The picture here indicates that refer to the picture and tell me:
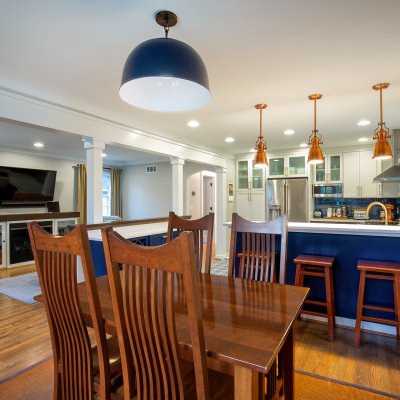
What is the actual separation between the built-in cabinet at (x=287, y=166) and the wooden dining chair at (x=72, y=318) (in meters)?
5.27

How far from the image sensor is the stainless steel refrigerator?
5.77 meters

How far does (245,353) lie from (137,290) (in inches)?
16.4

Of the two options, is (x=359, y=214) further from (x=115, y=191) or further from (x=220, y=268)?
(x=115, y=191)

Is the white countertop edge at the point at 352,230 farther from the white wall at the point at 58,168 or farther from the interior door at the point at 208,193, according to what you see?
the white wall at the point at 58,168

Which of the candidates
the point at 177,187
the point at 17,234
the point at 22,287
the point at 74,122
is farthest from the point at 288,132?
the point at 17,234

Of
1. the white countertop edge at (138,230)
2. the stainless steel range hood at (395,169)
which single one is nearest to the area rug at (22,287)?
the white countertop edge at (138,230)

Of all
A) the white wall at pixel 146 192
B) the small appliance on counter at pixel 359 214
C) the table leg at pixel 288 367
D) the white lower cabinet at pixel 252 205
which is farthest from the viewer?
the white wall at pixel 146 192

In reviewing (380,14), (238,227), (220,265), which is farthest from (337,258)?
(220,265)

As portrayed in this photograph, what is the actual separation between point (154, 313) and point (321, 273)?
2163 millimetres

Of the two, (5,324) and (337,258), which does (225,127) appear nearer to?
(337,258)

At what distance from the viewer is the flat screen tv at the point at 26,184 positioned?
5.84m

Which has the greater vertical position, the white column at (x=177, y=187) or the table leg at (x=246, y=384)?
the white column at (x=177, y=187)

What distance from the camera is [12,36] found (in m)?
1.92

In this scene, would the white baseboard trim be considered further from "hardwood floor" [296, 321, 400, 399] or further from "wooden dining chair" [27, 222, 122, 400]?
"wooden dining chair" [27, 222, 122, 400]
